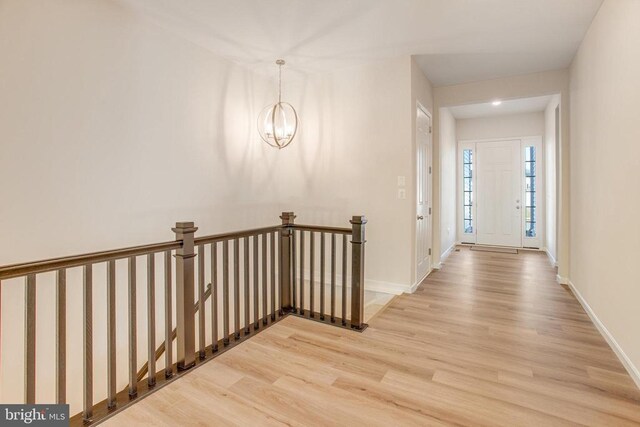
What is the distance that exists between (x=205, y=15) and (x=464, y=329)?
11.7 feet

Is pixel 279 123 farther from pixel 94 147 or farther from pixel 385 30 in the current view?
pixel 94 147

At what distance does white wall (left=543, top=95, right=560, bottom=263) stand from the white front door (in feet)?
6.53

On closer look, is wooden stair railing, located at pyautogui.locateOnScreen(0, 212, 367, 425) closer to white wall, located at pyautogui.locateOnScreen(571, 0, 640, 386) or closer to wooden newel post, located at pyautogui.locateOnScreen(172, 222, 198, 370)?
wooden newel post, located at pyautogui.locateOnScreen(172, 222, 198, 370)

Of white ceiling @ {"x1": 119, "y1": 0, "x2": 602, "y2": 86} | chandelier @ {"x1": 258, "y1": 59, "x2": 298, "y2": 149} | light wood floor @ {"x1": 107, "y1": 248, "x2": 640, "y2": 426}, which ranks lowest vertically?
light wood floor @ {"x1": 107, "y1": 248, "x2": 640, "y2": 426}

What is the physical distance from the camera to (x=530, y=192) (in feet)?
22.4

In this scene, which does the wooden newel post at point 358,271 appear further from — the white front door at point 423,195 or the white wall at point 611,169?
the white wall at point 611,169

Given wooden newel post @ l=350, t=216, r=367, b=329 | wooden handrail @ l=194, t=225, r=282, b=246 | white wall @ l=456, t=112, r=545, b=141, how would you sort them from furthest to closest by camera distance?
1. white wall @ l=456, t=112, r=545, b=141
2. wooden newel post @ l=350, t=216, r=367, b=329
3. wooden handrail @ l=194, t=225, r=282, b=246

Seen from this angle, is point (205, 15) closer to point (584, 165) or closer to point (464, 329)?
point (464, 329)

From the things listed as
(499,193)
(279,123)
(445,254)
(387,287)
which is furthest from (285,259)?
(499,193)

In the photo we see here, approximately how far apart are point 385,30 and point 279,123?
5.68 ft

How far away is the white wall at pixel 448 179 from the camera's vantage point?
5.77 meters

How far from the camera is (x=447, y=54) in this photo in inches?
146

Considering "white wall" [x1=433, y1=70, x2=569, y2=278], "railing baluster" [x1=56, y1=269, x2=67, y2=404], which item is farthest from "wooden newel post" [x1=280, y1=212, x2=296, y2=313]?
"white wall" [x1=433, y1=70, x2=569, y2=278]

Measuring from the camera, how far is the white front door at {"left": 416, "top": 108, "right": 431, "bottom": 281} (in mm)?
4156
